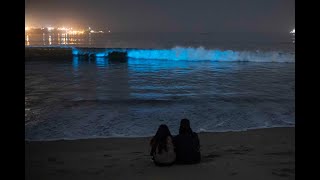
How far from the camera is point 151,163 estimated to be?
5.62 meters

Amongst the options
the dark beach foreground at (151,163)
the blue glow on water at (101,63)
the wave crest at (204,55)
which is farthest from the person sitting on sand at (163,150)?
the wave crest at (204,55)

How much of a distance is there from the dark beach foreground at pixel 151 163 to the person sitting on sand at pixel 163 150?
0.10 meters

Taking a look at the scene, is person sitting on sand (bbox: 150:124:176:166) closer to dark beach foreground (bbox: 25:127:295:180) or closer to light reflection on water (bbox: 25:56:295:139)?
dark beach foreground (bbox: 25:127:295:180)

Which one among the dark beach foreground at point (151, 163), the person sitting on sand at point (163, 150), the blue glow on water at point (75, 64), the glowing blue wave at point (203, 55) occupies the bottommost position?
the dark beach foreground at point (151, 163)

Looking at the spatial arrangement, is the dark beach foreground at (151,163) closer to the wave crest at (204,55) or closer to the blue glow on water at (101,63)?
the blue glow on water at (101,63)

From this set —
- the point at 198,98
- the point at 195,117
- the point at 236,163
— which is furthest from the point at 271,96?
the point at 236,163

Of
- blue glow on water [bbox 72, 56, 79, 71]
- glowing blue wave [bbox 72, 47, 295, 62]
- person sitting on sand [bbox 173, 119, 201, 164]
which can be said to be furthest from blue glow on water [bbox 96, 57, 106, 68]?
person sitting on sand [bbox 173, 119, 201, 164]

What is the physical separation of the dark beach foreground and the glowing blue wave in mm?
29011

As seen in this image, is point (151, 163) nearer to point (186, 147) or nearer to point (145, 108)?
point (186, 147)

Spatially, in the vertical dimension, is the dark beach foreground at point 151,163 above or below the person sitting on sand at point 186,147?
below

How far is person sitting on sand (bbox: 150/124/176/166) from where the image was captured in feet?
17.5

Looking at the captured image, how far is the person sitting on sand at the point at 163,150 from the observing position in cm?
532

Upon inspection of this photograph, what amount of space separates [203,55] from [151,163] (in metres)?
33.7
